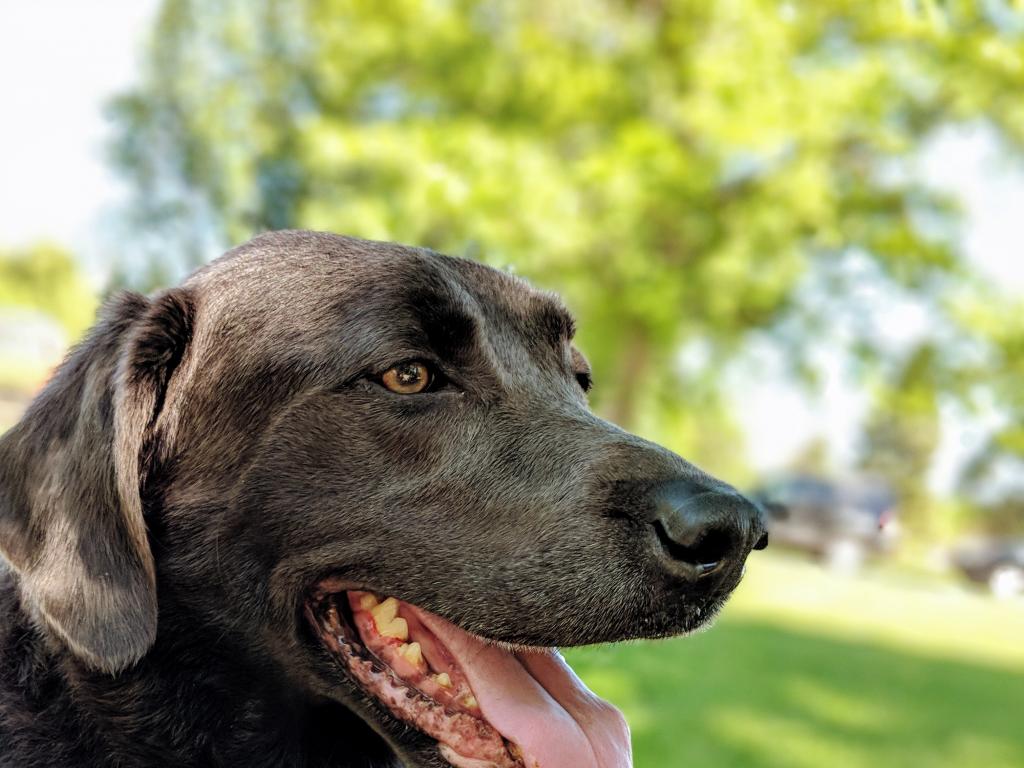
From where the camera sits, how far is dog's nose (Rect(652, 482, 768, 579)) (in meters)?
2.42

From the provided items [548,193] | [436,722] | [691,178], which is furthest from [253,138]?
[436,722]

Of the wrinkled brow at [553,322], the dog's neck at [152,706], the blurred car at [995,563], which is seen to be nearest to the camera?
the dog's neck at [152,706]

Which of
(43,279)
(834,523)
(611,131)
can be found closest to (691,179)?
(611,131)

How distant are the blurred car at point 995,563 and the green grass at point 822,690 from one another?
344 cm

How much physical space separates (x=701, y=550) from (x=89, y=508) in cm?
152

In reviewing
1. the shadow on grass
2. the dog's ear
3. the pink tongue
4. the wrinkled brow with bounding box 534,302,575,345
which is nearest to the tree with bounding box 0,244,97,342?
the shadow on grass

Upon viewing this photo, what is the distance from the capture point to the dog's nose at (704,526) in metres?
2.42

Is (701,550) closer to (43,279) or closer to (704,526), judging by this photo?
(704,526)

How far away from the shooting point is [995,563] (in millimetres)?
25656

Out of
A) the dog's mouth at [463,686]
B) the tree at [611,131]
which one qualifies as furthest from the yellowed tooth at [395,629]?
the tree at [611,131]

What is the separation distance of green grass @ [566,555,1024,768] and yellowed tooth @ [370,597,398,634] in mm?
1544

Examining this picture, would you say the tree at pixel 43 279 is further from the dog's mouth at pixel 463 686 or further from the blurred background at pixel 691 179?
the dog's mouth at pixel 463 686

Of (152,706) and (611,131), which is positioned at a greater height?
(611,131)

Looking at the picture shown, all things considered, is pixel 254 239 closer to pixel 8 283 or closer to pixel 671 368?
pixel 671 368
